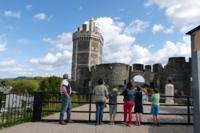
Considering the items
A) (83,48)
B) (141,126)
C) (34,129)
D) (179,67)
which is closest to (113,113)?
(141,126)

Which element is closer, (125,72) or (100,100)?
(100,100)

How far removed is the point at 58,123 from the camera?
977cm

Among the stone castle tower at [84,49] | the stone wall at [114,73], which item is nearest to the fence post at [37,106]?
the stone wall at [114,73]

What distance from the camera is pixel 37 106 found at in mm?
10195

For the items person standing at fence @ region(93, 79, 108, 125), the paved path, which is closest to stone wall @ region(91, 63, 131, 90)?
person standing at fence @ region(93, 79, 108, 125)

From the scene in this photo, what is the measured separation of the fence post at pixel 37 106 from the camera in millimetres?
10148

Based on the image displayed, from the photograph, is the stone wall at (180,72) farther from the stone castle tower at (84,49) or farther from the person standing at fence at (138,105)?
the stone castle tower at (84,49)

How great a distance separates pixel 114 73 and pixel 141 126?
40798 millimetres

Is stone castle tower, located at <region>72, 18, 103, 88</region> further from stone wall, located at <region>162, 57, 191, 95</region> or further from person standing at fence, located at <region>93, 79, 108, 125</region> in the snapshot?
person standing at fence, located at <region>93, 79, 108, 125</region>

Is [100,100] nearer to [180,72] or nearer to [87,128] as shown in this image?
[87,128]

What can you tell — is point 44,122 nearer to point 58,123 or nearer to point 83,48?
point 58,123

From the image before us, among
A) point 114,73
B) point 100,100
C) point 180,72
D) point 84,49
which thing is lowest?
point 100,100

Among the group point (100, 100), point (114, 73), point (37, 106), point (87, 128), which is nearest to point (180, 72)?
point (114, 73)

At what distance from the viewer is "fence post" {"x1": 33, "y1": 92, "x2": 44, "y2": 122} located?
10.1 m
